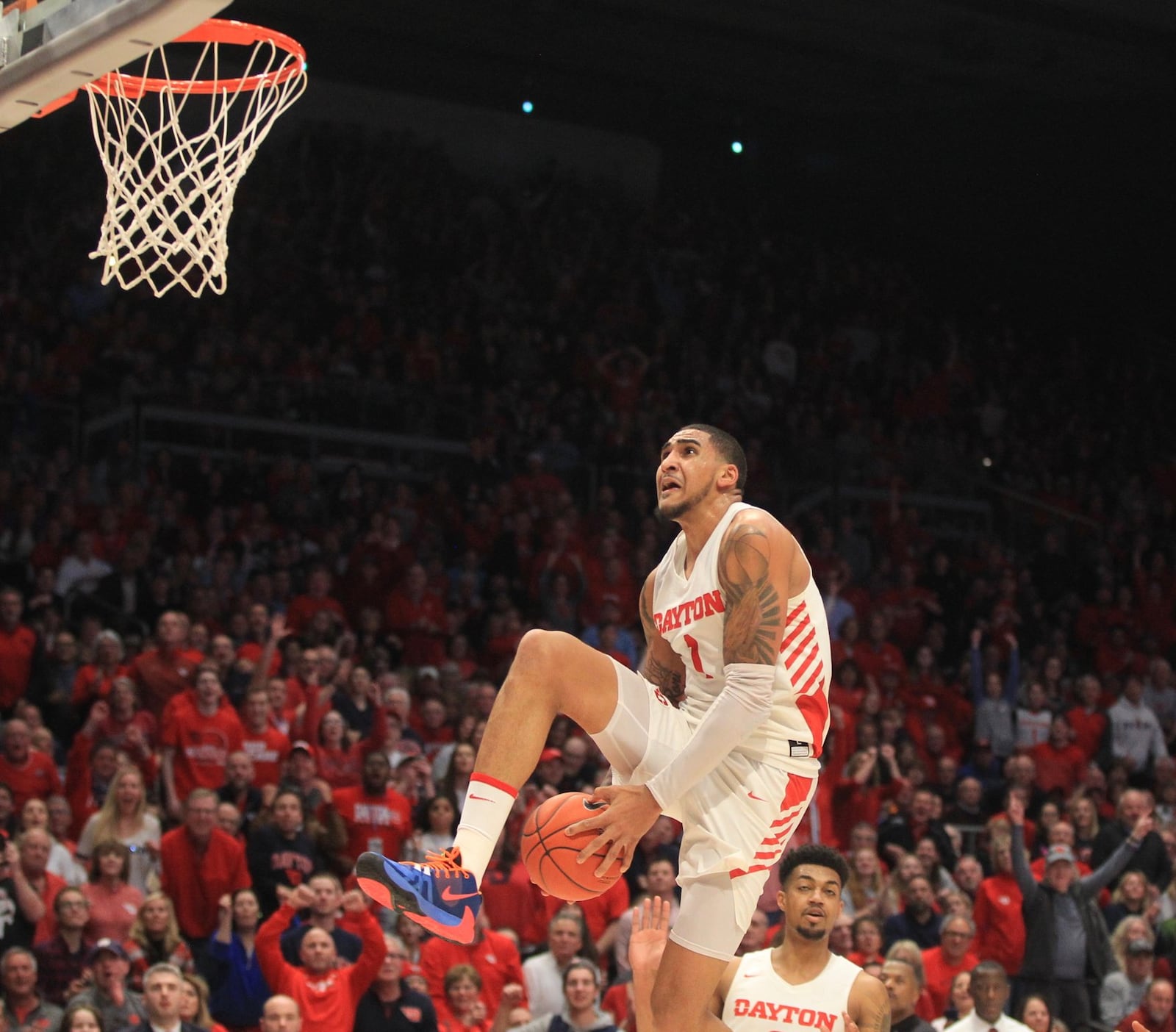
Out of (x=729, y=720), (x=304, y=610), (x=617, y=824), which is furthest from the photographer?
(x=304, y=610)

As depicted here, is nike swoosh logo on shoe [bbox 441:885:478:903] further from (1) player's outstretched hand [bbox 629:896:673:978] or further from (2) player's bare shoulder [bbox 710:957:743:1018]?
(2) player's bare shoulder [bbox 710:957:743:1018]

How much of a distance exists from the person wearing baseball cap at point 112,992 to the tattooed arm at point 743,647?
409 centimetres

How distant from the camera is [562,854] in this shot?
4.89 metres

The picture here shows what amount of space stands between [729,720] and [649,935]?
998mm

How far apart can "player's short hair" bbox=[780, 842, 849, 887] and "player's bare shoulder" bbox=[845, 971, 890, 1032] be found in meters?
0.37

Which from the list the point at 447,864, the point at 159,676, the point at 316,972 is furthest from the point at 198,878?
the point at 447,864

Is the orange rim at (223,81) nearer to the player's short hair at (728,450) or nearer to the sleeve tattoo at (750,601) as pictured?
the player's short hair at (728,450)

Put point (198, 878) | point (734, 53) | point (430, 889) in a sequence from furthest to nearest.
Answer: point (734, 53), point (198, 878), point (430, 889)

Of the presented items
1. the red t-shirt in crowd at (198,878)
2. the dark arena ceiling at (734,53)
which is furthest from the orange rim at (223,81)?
the dark arena ceiling at (734,53)

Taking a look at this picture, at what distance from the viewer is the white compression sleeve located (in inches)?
188

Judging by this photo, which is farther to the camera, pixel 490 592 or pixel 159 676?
pixel 490 592

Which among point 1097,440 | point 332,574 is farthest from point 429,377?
point 1097,440

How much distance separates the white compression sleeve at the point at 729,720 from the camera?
15.7 ft

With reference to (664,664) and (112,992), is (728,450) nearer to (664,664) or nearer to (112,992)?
(664,664)
